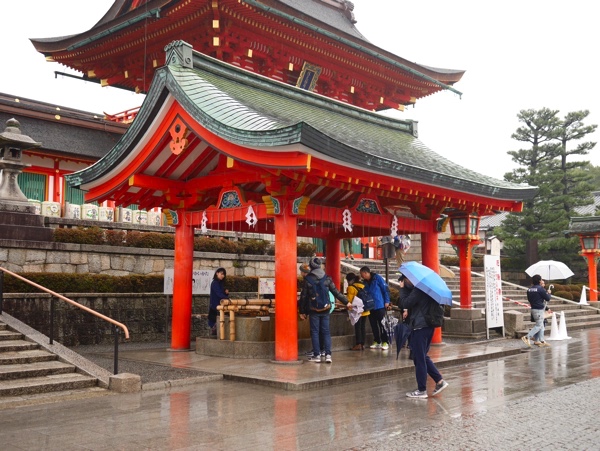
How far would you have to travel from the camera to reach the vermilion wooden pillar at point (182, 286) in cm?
1268

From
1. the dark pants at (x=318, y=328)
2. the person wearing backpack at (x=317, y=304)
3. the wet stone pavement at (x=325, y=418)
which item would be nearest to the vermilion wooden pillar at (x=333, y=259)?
the person wearing backpack at (x=317, y=304)

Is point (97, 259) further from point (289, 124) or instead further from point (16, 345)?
point (289, 124)

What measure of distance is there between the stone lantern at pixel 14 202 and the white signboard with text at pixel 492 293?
1138 centimetres

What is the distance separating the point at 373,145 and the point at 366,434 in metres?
7.67

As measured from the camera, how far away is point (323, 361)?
11.0m

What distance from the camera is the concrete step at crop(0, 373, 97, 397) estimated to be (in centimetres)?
798

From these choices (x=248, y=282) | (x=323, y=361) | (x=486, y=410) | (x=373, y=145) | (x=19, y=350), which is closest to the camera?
(x=486, y=410)

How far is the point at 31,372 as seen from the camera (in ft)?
28.3

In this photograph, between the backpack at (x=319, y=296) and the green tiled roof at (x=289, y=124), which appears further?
the backpack at (x=319, y=296)

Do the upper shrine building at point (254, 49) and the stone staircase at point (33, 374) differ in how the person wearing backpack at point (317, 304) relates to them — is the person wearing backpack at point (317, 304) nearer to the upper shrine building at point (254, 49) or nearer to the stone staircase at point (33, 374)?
the stone staircase at point (33, 374)

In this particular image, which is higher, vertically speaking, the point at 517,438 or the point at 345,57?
the point at 345,57

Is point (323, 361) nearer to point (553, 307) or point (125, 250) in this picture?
point (125, 250)

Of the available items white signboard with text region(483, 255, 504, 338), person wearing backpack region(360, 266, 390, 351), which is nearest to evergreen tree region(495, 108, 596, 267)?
white signboard with text region(483, 255, 504, 338)

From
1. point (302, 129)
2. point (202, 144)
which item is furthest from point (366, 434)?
point (202, 144)
